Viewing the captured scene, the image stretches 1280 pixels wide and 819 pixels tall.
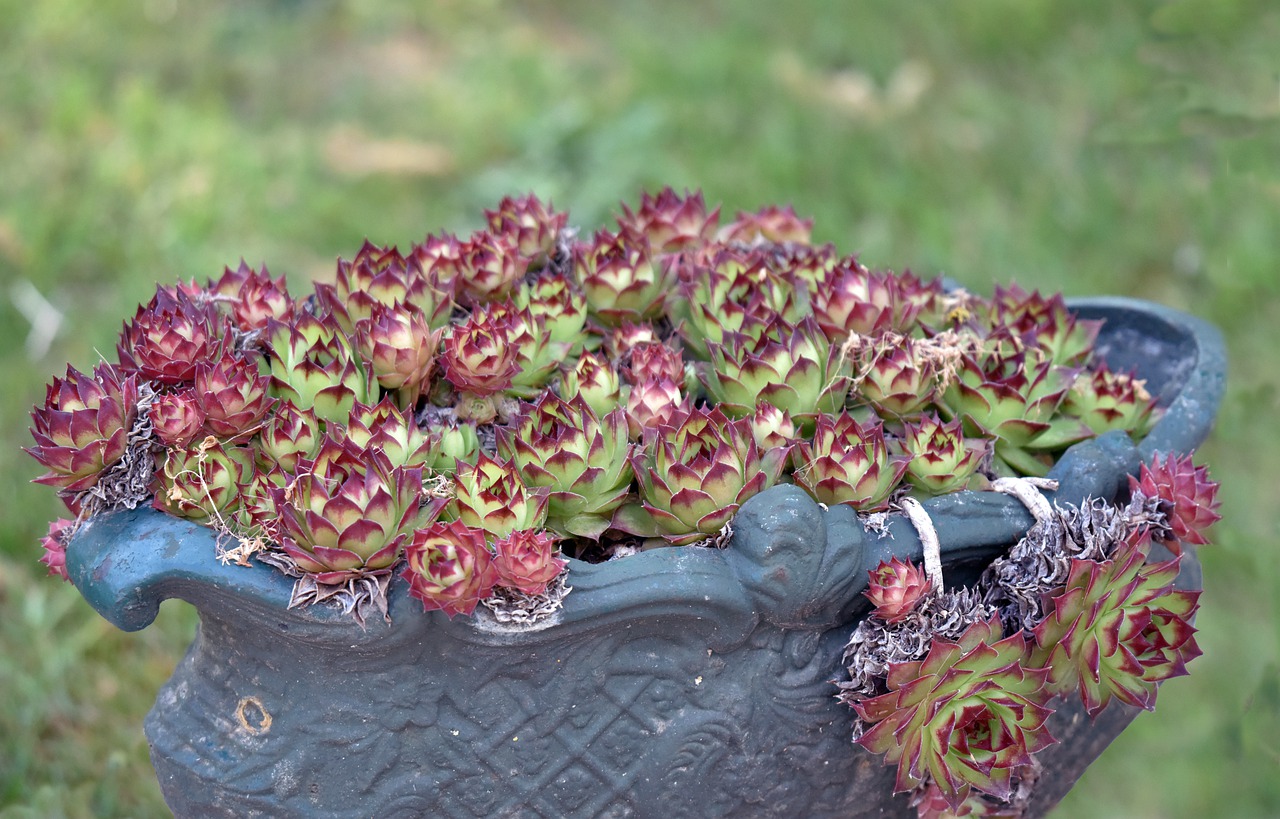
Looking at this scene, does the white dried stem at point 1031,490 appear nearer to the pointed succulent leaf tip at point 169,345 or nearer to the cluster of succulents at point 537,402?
the cluster of succulents at point 537,402

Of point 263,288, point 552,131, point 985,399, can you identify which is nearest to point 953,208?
point 552,131

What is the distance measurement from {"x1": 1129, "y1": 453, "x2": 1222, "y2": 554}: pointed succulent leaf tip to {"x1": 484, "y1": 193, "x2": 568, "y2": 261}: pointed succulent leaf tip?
0.69 metres

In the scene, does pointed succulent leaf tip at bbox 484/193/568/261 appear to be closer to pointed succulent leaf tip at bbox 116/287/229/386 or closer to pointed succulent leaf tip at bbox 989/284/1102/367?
pointed succulent leaf tip at bbox 116/287/229/386

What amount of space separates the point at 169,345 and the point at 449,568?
0.38 m

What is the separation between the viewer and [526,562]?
3.36 feet

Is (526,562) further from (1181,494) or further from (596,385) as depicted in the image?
(1181,494)

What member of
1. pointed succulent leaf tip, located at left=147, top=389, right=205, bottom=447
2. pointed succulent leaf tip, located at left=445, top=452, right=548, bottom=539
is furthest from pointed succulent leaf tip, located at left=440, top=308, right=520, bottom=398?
pointed succulent leaf tip, located at left=147, top=389, right=205, bottom=447

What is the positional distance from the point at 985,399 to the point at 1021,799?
403mm

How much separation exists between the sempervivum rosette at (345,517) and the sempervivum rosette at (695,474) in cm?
21

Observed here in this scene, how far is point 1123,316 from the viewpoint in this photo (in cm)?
161

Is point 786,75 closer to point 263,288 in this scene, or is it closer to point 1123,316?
point 1123,316

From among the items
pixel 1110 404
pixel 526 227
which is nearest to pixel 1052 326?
pixel 1110 404

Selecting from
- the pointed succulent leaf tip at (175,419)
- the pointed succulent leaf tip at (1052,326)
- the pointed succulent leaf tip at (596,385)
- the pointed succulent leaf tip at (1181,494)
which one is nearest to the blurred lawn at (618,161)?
the pointed succulent leaf tip at (1052,326)

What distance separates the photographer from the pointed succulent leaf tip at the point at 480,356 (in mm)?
1207
